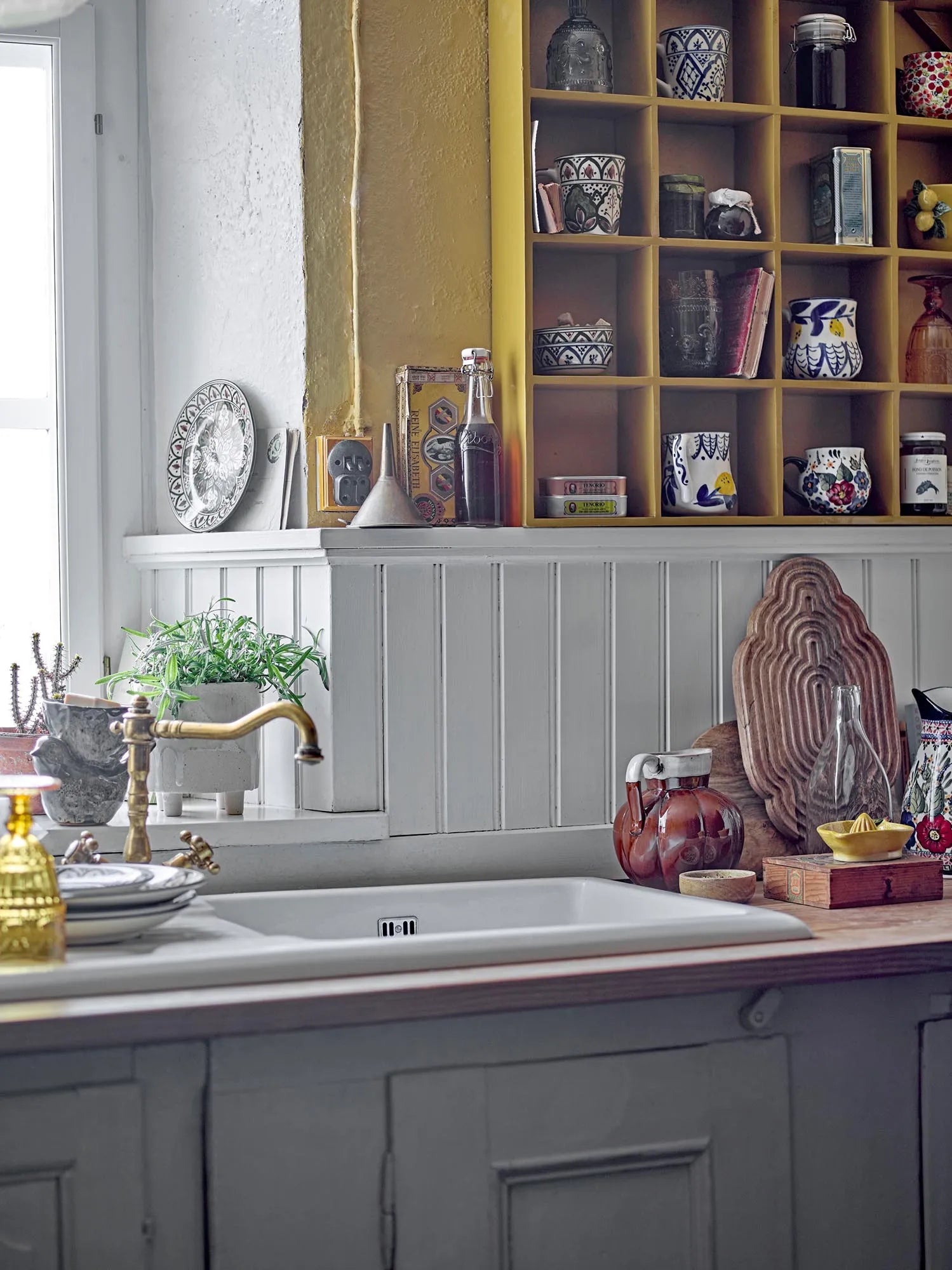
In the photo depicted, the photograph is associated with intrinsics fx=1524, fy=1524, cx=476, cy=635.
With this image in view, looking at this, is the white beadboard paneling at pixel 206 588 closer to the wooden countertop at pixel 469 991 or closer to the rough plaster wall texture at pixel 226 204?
the rough plaster wall texture at pixel 226 204

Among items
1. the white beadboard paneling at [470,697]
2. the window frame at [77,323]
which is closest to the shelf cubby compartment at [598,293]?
the white beadboard paneling at [470,697]

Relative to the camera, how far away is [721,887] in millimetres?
2078

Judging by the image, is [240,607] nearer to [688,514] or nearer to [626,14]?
[688,514]

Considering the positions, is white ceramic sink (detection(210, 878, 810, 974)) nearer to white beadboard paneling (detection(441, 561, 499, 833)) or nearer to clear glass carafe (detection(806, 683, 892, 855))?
white beadboard paneling (detection(441, 561, 499, 833))

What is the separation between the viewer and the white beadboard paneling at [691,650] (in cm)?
242

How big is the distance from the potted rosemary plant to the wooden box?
72cm

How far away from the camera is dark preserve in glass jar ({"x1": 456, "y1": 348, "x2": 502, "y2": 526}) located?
7.52 feet

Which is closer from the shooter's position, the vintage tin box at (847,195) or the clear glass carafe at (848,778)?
the clear glass carafe at (848,778)

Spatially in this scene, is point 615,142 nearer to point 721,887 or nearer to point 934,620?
point 934,620

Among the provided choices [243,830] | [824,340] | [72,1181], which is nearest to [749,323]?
[824,340]

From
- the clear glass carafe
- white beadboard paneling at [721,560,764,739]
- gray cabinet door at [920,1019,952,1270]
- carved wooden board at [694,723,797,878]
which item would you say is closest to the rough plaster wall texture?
white beadboard paneling at [721,560,764,739]

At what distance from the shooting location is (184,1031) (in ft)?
5.07

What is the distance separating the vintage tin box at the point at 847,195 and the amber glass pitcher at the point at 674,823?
2.99 ft

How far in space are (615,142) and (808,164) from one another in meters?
0.35
